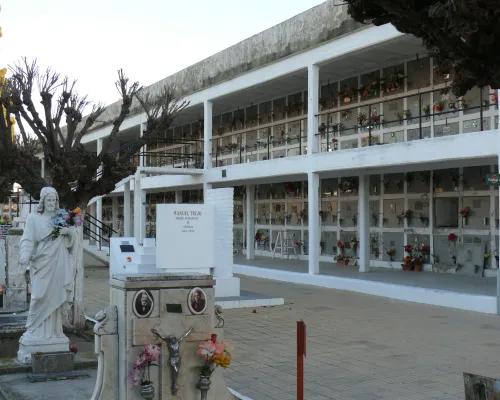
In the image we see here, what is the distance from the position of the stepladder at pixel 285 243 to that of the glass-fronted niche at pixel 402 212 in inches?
A: 6.1

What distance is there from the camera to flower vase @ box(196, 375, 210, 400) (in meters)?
4.73

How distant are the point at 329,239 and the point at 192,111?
22.5ft

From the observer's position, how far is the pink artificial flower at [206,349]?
4.71 metres

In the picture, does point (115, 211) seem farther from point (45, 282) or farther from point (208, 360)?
point (208, 360)

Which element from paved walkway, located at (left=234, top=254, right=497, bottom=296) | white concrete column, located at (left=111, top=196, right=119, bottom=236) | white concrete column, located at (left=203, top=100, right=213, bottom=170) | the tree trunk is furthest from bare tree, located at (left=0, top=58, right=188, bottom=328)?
white concrete column, located at (left=111, top=196, right=119, bottom=236)

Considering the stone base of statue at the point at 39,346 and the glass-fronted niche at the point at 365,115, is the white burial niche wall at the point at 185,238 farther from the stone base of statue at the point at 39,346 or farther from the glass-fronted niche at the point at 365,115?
the stone base of statue at the point at 39,346

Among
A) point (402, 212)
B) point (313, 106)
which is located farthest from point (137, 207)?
point (402, 212)

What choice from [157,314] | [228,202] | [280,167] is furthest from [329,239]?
[157,314]

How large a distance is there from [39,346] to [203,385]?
315 centimetres

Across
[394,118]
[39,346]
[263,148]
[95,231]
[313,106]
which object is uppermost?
[313,106]

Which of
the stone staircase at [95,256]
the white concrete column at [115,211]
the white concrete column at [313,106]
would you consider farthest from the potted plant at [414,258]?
the white concrete column at [115,211]

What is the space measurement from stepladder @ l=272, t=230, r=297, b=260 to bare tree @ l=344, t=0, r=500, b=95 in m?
16.2

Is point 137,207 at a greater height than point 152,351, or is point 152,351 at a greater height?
point 137,207

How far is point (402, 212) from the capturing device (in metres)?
16.4
